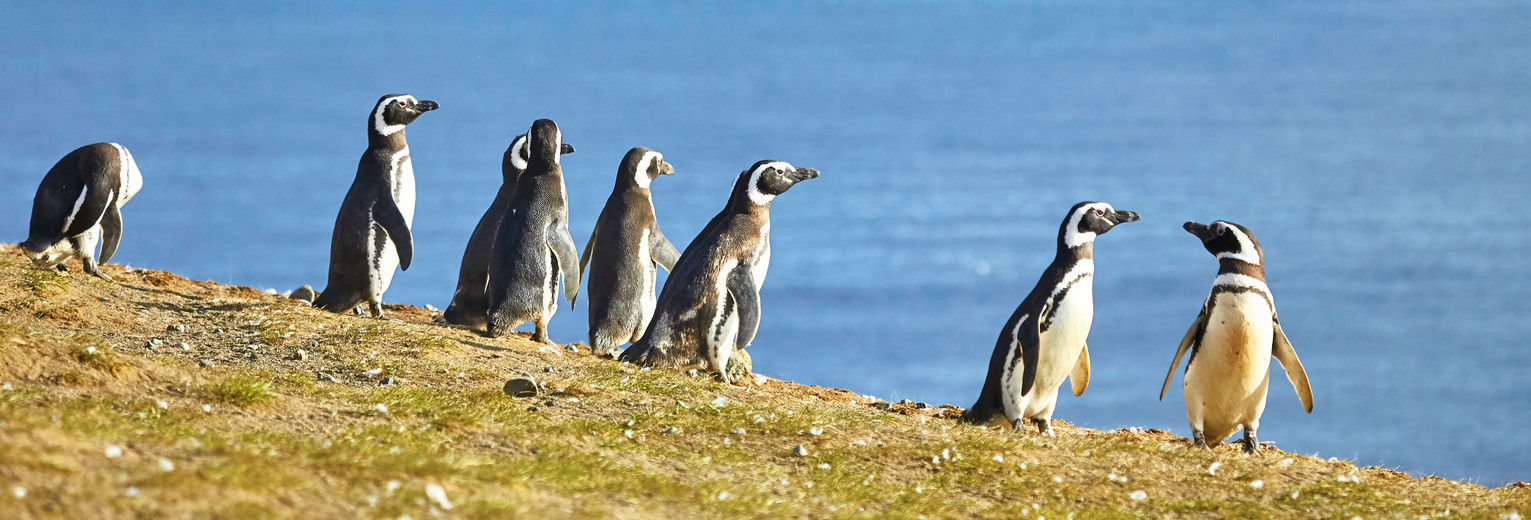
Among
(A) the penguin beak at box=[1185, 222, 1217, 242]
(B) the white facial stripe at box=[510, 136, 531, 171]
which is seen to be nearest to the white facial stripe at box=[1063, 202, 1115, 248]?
(A) the penguin beak at box=[1185, 222, 1217, 242]

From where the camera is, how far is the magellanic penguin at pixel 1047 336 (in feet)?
26.7

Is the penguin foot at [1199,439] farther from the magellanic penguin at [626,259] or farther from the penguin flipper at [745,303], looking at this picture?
the magellanic penguin at [626,259]

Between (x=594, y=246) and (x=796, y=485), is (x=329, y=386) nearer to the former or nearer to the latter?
(x=796, y=485)

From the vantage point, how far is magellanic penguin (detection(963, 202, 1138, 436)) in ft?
26.7

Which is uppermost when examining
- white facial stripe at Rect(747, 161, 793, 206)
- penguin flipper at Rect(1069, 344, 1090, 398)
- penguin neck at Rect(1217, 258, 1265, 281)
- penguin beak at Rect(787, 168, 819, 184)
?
penguin beak at Rect(787, 168, 819, 184)

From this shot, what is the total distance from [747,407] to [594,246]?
3.74 m

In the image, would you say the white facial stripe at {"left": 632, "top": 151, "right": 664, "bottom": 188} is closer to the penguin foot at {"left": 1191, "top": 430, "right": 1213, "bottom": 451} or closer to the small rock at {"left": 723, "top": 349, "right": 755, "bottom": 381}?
the small rock at {"left": 723, "top": 349, "right": 755, "bottom": 381}

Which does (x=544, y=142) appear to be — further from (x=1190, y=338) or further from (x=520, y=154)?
(x=1190, y=338)

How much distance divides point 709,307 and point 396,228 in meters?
3.66

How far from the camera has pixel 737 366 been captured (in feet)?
33.0

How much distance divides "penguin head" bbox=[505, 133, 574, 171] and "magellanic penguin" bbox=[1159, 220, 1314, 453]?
19.2 feet

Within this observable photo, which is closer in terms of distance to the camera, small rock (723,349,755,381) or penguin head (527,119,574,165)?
small rock (723,349,755,381)

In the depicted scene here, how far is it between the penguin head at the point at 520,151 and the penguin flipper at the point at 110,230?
376 cm

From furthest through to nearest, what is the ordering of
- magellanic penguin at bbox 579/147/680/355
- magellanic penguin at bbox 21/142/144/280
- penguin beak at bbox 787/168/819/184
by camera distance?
magellanic penguin at bbox 21/142/144/280, magellanic penguin at bbox 579/147/680/355, penguin beak at bbox 787/168/819/184
